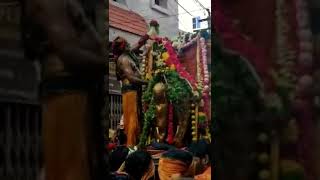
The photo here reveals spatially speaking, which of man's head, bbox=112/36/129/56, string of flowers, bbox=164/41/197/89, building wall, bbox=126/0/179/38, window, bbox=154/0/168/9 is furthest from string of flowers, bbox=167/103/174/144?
window, bbox=154/0/168/9

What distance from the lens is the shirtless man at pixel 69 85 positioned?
7.70ft

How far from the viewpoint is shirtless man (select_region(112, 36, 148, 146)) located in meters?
9.98

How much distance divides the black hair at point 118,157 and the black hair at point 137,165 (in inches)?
12.5

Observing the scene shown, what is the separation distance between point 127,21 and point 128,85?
606cm

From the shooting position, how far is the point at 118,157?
8.06m

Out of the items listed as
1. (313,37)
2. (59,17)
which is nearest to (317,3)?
(313,37)

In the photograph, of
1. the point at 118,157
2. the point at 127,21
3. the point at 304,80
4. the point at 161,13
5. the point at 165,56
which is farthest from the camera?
the point at 161,13

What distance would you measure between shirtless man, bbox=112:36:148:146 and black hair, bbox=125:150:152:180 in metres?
2.41

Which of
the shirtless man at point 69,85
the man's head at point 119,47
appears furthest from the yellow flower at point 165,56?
the shirtless man at point 69,85

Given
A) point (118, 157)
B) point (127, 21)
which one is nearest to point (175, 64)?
point (118, 157)

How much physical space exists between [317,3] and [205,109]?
7.24 m

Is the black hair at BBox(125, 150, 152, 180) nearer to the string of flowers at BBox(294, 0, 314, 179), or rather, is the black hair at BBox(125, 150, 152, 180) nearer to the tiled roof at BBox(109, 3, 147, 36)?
the string of flowers at BBox(294, 0, 314, 179)

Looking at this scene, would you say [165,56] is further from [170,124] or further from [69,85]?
[69,85]

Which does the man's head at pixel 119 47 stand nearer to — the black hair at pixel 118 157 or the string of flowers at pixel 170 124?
the string of flowers at pixel 170 124
